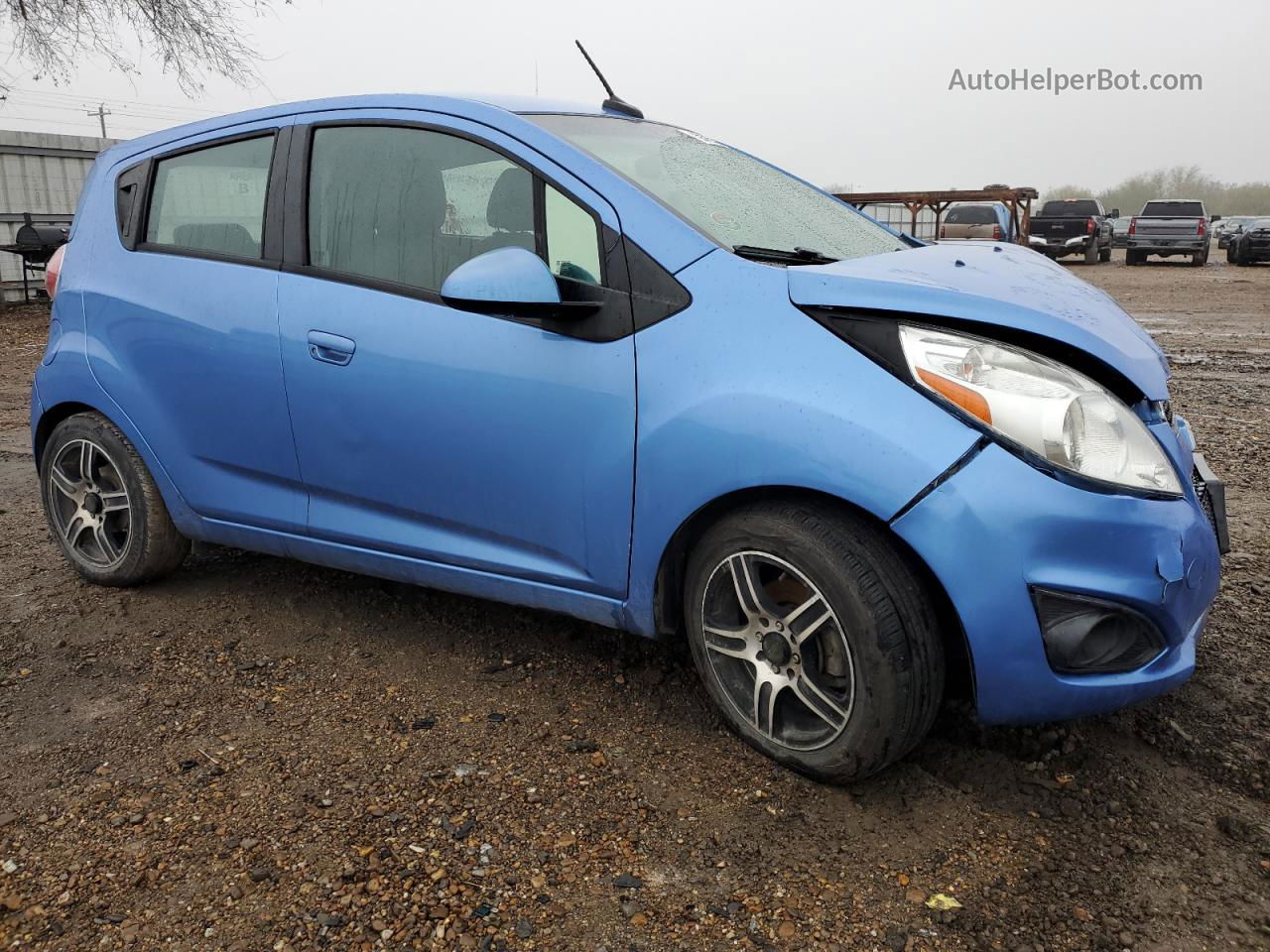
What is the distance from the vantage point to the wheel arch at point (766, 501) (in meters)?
2.22

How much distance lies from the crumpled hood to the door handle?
1254 mm

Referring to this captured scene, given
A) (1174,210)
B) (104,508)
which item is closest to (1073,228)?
(1174,210)

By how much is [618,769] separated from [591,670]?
56 centimetres

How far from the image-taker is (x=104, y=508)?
144 inches

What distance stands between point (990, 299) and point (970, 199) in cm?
2606

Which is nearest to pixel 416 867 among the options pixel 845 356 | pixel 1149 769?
pixel 845 356

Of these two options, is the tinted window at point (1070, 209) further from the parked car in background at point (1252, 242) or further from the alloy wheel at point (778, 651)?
the alloy wheel at point (778, 651)

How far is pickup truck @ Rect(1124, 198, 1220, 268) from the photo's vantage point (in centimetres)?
2583

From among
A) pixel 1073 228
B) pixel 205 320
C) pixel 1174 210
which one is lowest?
pixel 205 320

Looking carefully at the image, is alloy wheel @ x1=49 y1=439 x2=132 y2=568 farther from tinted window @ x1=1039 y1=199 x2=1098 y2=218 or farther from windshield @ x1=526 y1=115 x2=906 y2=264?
tinted window @ x1=1039 y1=199 x2=1098 y2=218

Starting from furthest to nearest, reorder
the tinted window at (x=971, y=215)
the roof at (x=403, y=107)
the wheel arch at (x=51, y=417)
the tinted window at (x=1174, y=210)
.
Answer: the tinted window at (x=1174, y=210)
the tinted window at (x=971, y=215)
the wheel arch at (x=51, y=417)
the roof at (x=403, y=107)

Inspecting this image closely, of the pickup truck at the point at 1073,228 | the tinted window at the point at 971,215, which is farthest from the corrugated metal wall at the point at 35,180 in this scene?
the pickup truck at the point at 1073,228

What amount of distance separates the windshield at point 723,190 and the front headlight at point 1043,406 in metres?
0.63

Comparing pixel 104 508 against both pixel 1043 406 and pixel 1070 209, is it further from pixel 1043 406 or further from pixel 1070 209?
pixel 1070 209
